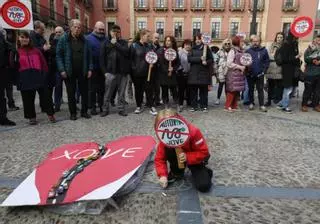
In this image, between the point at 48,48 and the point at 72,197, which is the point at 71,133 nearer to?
the point at 48,48

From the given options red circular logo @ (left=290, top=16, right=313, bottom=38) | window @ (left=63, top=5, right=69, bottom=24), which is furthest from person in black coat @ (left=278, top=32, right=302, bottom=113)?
window @ (left=63, top=5, right=69, bottom=24)

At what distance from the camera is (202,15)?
1564 inches

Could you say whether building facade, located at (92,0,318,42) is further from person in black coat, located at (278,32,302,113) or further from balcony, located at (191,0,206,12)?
person in black coat, located at (278,32,302,113)

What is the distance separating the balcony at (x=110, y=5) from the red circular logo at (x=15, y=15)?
1438 inches

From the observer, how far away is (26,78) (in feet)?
16.8

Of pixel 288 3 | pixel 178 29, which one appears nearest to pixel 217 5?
pixel 178 29

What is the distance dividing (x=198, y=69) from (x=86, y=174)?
4249 millimetres

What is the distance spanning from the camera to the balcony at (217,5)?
128ft

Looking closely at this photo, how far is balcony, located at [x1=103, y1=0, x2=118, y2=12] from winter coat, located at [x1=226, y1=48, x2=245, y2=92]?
3669cm

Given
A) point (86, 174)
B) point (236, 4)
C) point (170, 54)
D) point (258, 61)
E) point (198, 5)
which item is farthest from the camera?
point (198, 5)

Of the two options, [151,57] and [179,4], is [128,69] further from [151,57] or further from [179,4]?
[179,4]

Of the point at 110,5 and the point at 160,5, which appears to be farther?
the point at 110,5

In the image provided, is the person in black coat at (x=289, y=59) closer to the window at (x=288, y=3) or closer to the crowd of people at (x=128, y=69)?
the crowd of people at (x=128, y=69)

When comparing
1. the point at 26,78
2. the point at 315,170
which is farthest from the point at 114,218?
the point at 26,78
